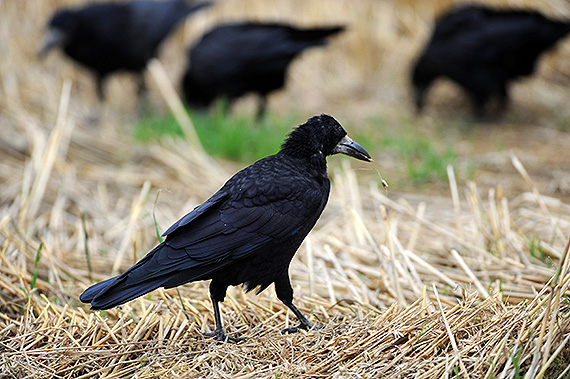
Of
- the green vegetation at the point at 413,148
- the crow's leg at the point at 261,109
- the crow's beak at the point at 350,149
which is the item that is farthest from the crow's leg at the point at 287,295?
the crow's leg at the point at 261,109

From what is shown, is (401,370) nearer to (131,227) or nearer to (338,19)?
(131,227)

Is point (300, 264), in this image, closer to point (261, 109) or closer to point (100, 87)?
point (261, 109)

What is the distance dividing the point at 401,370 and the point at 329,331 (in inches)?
17.0

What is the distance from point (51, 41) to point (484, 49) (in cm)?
513

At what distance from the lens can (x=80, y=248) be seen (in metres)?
3.77

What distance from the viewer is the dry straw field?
2.12 m

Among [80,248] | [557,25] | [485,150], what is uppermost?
[557,25]

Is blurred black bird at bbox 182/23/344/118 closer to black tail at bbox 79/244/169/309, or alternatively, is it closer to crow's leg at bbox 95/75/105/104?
crow's leg at bbox 95/75/105/104

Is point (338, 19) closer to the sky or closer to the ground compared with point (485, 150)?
closer to the sky

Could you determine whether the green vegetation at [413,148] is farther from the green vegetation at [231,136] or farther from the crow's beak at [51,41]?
the crow's beak at [51,41]

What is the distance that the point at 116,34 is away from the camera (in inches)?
307

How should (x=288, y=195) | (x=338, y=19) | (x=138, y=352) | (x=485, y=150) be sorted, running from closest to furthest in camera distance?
(x=138, y=352), (x=288, y=195), (x=485, y=150), (x=338, y=19)

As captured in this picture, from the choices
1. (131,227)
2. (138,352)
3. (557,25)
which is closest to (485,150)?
(557,25)

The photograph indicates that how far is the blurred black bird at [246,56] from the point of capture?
7.27m
